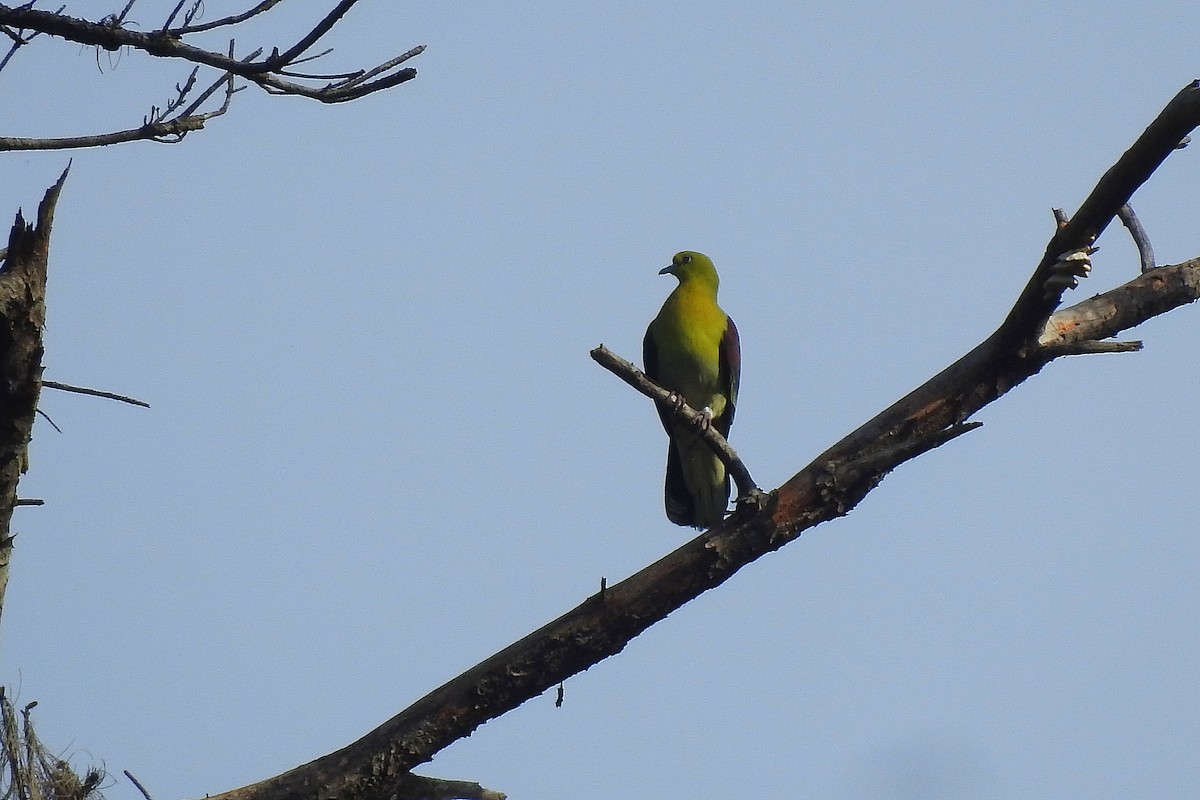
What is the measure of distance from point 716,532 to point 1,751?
2.41 m

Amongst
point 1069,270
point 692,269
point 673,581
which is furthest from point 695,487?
point 1069,270

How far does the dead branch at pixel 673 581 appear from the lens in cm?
350

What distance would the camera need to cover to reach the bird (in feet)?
19.3

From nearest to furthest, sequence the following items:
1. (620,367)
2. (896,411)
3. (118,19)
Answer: (118,19) < (896,411) < (620,367)

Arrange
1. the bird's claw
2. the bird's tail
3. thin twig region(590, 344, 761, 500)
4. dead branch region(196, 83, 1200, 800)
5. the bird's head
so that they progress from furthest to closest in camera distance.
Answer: the bird's head → the bird's tail → thin twig region(590, 344, 761, 500) → dead branch region(196, 83, 1200, 800) → the bird's claw

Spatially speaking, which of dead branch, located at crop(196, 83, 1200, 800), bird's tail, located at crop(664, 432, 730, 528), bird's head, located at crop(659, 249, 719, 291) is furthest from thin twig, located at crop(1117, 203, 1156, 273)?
bird's head, located at crop(659, 249, 719, 291)

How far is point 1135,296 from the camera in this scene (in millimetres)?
3838

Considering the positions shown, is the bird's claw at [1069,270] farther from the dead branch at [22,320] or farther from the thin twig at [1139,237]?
the dead branch at [22,320]

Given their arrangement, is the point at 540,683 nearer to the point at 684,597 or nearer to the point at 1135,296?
the point at 684,597

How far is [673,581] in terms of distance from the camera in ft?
11.7

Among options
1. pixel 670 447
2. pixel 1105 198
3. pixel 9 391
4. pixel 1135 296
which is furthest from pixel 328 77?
pixel 670 447

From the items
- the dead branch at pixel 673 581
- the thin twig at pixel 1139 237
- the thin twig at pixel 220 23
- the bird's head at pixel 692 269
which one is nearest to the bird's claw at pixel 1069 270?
the dead branch at pixel 673 581

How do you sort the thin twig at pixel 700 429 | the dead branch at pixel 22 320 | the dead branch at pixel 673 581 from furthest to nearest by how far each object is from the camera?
the thin twig at pixel 700 429 < the dead branch at pixel 673 581 < the dead branch at pixel 22 320

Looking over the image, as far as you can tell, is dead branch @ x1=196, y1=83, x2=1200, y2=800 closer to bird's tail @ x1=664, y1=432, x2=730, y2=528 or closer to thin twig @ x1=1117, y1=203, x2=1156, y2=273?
thin twig @ x1=1117, y1=203, x2=1156, y2=273
